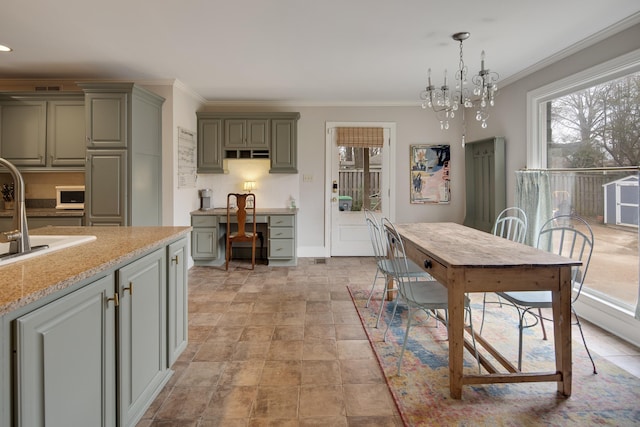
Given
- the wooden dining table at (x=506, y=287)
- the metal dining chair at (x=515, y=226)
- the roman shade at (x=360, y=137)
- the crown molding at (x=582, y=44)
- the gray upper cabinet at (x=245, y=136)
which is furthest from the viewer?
the roman shade at (x=360, y=137)

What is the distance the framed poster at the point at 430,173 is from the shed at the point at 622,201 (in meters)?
2.68

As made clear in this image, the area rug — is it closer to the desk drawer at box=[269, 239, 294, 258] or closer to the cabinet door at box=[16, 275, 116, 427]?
the cabinet door at box=[16, 275, 116, 427]

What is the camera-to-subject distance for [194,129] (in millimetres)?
5258

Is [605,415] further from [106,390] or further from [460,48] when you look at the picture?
[460,48]

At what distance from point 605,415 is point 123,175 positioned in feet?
14.1

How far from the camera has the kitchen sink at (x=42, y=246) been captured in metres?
1.44

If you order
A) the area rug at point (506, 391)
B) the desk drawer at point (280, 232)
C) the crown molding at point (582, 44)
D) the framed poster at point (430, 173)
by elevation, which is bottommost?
the area rug at point (506, 391)

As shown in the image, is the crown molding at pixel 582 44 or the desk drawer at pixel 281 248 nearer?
the crown molding at pixel 582 44

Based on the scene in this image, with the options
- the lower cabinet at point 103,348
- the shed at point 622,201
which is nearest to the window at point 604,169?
the shed at point 622,201

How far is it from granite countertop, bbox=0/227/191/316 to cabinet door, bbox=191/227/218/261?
109 inches

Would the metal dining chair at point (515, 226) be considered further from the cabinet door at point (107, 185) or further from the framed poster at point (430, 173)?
the cabinet door at point (107, 185)

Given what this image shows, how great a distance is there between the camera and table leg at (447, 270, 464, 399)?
197 centimetres

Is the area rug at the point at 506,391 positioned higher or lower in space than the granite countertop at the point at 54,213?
lower

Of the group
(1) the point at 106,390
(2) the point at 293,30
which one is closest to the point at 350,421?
(1) the point at 106,390
